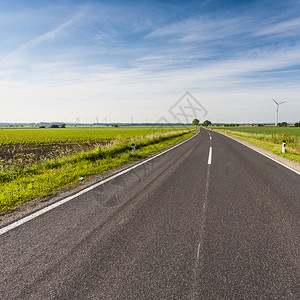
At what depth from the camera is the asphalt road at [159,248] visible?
2.11 m

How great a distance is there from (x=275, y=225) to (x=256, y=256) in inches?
44.2

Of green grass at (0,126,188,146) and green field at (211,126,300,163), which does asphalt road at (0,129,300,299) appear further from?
green grass at (0,126,188,146)

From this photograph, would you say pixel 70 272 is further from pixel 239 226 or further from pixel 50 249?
pixel 239 226

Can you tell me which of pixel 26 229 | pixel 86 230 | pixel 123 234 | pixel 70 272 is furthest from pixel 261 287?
pixel 26 229

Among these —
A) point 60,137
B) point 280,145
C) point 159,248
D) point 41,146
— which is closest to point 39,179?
point 159,248

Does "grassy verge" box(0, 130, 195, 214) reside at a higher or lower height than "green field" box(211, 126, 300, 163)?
lower

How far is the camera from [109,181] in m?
6.25

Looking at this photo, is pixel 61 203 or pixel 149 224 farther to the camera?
pixel 61 203

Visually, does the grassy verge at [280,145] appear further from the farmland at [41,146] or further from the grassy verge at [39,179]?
the farmland at [41,146]

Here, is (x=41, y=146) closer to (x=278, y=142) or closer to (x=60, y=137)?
(x=60, y=137)

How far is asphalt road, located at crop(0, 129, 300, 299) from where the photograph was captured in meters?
2.11

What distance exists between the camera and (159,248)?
280 cm

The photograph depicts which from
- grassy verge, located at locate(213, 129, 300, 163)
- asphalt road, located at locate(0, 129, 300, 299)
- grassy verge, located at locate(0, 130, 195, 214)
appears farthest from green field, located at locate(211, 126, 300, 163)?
grassy verge, located at locate(0, 130, 195, 214)

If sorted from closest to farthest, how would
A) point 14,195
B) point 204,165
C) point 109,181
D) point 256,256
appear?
1. point 256,256
2. point 14,195
3. point 109,181
4. point 204,165
